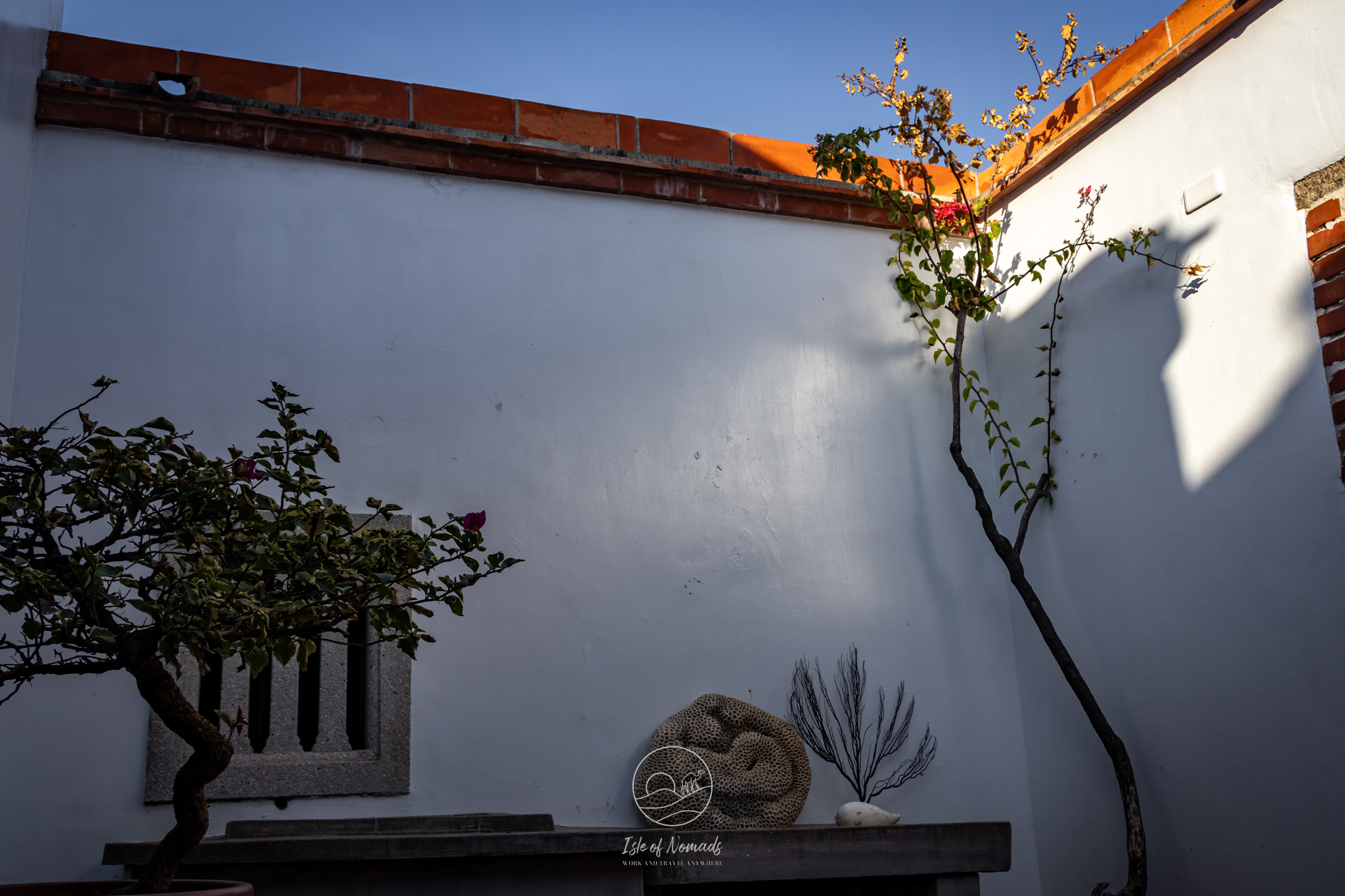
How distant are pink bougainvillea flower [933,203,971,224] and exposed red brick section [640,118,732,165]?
869mm

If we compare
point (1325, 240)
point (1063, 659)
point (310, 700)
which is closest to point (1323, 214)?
point (1325, 240)

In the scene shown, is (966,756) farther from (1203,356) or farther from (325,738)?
(325,738)

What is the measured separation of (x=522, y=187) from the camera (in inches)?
144

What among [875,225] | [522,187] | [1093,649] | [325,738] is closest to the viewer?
[325,738]

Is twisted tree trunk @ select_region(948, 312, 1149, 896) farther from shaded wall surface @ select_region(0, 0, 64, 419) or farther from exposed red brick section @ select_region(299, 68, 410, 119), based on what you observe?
shaded wall surface @ select_region(0, 0, 64, 419)

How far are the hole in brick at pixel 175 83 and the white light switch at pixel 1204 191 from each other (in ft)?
10.2

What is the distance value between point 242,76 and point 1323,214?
3.23 m

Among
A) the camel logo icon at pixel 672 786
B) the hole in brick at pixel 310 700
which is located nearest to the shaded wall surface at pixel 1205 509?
the camel logo icon at pixel 672 786

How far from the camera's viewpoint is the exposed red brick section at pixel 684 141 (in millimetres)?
3820

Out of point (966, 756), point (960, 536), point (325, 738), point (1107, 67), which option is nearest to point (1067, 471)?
point (960, 536)

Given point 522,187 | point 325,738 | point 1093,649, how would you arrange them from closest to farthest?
point 325,738 → point 1093,649 → point 522,187

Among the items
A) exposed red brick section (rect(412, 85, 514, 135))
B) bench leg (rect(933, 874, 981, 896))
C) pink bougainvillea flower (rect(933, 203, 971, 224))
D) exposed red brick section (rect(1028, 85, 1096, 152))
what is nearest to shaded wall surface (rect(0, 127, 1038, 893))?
exposed red brick section (rect(412, 85, 514, 135))

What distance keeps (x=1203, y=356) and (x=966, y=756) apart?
1.52 meters

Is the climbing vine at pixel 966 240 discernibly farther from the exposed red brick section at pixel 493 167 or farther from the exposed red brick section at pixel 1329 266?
the exposed red brick section at pixel 493 167
